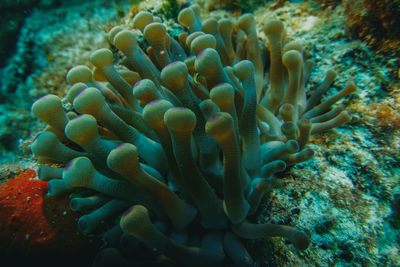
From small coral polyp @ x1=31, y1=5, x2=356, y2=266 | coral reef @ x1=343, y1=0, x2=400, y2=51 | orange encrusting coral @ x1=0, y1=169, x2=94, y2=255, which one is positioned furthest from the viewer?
coral reef @ x1=343, y1=0, x2=400, y2=51

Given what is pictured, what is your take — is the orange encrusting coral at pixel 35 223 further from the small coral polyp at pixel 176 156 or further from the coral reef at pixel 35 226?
the small coral polyp at pixel 176 156

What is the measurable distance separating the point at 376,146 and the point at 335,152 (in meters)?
0.38

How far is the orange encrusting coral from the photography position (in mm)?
1671

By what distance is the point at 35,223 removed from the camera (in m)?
1.71

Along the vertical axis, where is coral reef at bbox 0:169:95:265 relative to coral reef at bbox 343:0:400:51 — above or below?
below

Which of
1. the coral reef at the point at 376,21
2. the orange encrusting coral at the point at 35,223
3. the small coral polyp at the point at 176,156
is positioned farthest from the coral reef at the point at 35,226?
the coral reef at the point at 376,21

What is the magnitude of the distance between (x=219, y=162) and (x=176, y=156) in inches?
16.7

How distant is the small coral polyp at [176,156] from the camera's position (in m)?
1.33

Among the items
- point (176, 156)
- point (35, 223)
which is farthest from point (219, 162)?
point (35, 223)

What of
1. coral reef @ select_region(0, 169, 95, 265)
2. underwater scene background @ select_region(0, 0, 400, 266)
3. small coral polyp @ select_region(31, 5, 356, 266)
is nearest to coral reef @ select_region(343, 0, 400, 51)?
underwater scene background @ select_region(0, 0, 400, 266)

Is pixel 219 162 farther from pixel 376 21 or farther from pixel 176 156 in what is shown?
pixel 376 21

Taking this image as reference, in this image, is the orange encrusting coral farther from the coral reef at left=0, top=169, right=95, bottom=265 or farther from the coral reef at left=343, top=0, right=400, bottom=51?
the coral reef at left=343, top=0, right=400, bottom=51

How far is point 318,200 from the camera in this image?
64.1 inches

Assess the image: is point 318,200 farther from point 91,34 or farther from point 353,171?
point 91,34
